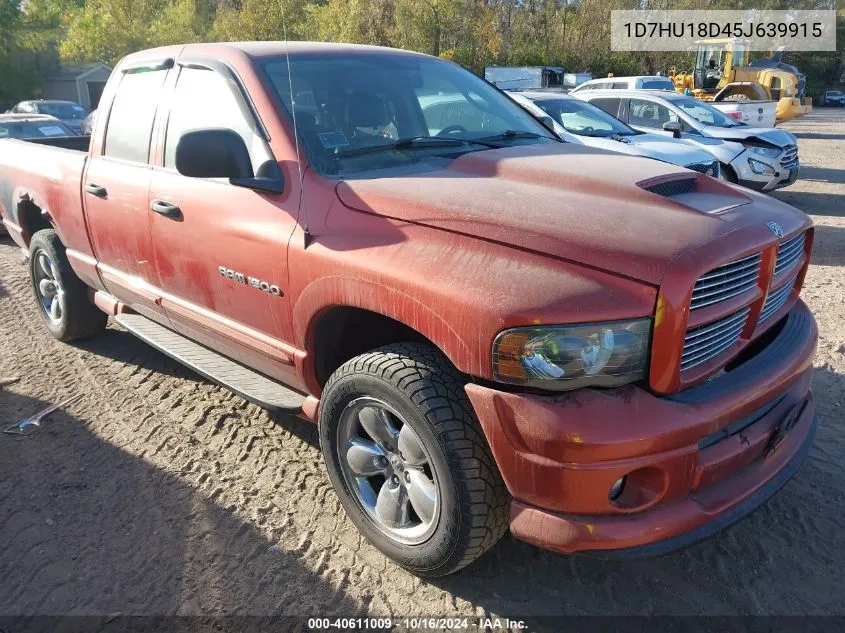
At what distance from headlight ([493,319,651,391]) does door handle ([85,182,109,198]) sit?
9.55 feet

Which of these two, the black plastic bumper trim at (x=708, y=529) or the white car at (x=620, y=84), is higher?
the white car at (x=620, y=84)

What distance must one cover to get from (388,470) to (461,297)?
2.96 ft

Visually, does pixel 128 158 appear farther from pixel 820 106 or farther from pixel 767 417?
pixel 820 106

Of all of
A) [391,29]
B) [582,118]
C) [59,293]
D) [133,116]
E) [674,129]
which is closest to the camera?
[133,116]

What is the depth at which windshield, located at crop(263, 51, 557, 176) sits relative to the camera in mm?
2980

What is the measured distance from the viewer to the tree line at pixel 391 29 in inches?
1248

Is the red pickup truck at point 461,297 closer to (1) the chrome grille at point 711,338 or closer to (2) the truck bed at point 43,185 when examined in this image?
(1) the chrome grille at point 711,338

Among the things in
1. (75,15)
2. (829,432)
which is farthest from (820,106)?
(829,432)

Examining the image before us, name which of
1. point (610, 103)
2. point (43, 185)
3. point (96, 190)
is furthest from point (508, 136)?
point (610, 103)

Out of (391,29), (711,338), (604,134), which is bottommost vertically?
(711,338)

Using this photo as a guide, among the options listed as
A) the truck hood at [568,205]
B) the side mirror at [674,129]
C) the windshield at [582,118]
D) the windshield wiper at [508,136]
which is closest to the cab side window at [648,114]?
the side mirror at [674,129]

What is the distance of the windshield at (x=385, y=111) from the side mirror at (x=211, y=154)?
29 cm

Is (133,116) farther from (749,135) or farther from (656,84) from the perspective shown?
(656,84)

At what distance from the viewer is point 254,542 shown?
9.48ft
